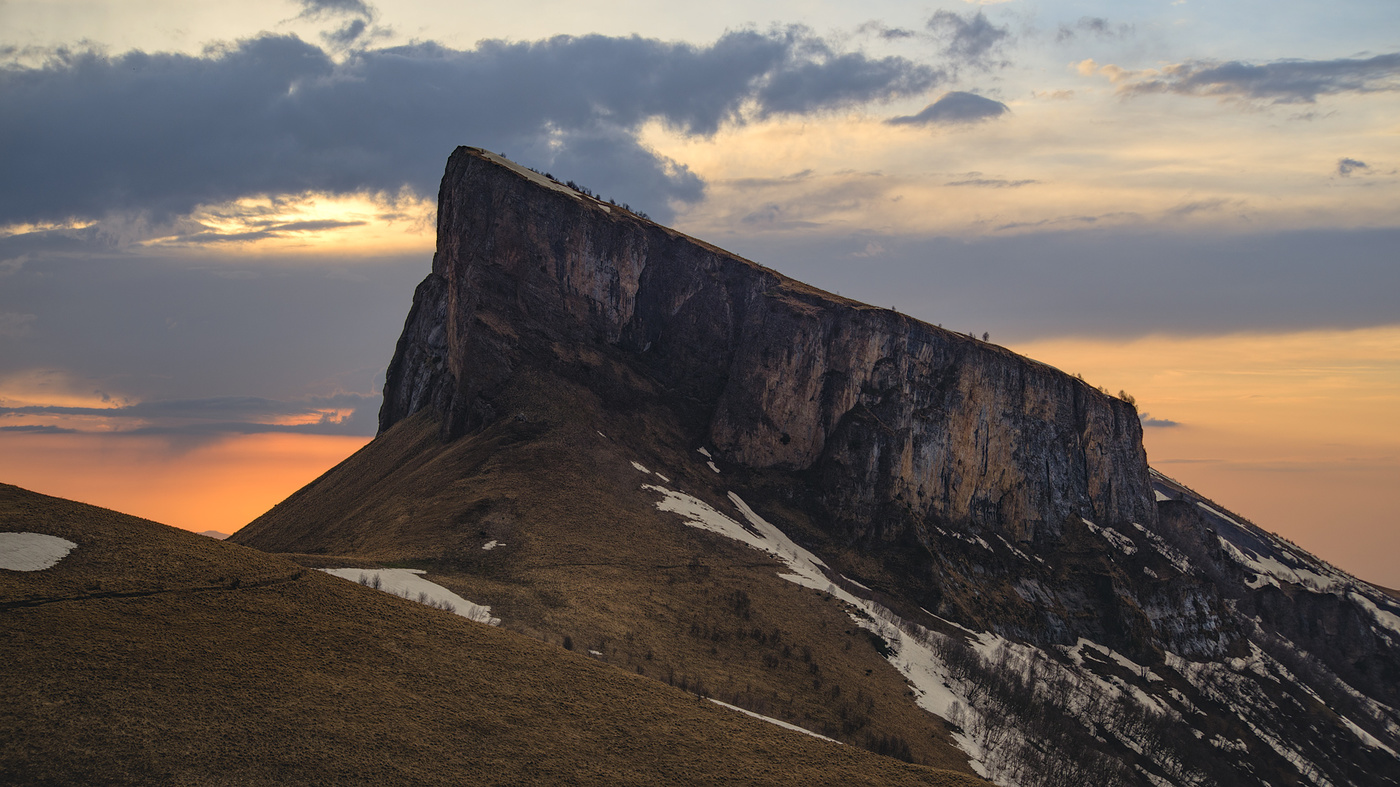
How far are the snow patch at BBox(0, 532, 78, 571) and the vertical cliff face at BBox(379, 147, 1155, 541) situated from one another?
2192 inches

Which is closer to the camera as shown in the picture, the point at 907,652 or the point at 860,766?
the point at 860,766

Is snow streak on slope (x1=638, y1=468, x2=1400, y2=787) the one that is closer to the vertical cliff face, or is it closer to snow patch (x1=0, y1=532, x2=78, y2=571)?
the vertical cliff face

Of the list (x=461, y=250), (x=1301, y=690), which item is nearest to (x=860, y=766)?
(x=461, y=250)

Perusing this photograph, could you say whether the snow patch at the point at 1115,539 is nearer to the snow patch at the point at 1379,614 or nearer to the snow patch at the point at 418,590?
the snow patch at the point at 1379,614

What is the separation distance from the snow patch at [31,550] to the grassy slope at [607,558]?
16.3 metres

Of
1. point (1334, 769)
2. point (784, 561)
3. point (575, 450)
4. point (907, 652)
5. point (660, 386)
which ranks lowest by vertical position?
point (1334, 769)

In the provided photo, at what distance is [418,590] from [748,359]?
67.7 metres

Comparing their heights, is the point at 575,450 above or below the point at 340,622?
above

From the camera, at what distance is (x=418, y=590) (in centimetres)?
4234

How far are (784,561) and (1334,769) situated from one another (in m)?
76.0

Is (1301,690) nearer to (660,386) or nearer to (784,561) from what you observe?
(784,561)

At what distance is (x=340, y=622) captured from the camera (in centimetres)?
2820

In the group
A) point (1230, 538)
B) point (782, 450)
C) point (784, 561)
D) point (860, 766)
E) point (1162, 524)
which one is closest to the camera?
point (860, 766)

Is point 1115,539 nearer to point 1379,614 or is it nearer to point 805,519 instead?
point 805,519
